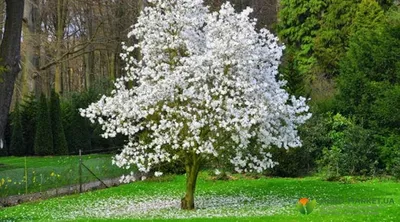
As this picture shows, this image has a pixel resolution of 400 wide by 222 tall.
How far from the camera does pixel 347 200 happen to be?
44.5ft

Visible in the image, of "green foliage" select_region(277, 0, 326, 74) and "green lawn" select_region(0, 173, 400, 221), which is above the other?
"green foliage" select_region(277, 0, 326, 74)

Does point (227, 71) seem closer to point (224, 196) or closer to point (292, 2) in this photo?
point (224, 196)

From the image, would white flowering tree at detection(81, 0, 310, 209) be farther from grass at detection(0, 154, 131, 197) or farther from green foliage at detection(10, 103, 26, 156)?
green foliage at detection(10, 103, 26, 156)

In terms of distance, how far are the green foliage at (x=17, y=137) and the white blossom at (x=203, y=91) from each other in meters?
12.1

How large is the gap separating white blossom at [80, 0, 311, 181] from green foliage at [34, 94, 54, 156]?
37.5 feet

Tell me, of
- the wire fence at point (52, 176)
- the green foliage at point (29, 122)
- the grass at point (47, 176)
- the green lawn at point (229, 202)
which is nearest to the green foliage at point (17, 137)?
the green foliage at point (29, 122)

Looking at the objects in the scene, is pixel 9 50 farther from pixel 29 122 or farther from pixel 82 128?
pixel 82 128

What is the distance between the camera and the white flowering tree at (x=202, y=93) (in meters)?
12.0

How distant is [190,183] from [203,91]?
228 centimetres

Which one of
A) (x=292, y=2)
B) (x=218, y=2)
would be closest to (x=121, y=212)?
(x=218, y=2)

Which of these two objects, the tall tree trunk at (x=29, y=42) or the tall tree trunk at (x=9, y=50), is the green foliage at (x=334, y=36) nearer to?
the tall tree trunk at (x=29, y=42)

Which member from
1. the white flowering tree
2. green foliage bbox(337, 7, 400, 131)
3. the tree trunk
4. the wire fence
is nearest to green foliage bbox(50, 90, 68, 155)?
the wire fence

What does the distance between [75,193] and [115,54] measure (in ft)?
60.9

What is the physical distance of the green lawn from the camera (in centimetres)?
1059
